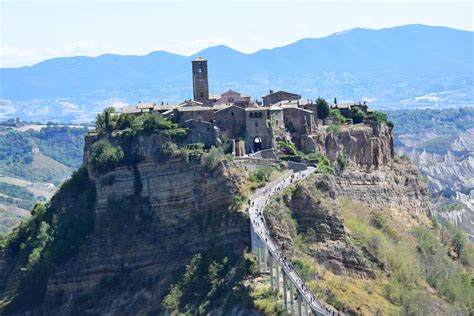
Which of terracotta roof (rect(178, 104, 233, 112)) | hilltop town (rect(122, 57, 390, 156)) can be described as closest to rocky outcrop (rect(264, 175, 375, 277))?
hilltop town (rect(122, 57, 390, 156))

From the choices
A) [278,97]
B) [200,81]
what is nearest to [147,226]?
[200,81]

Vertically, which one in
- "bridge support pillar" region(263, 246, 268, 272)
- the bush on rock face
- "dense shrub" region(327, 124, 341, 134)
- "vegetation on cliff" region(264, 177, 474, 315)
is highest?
"dense shrub" region(327, 124, 341, 134)

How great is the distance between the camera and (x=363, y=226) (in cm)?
6938

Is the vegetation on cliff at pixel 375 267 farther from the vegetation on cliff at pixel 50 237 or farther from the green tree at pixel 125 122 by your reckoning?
the vegetation on cliff at pixel 50 237

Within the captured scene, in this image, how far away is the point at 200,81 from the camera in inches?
3201

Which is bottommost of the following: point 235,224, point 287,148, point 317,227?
point 317,227

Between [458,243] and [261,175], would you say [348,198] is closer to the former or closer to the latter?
[261,175]

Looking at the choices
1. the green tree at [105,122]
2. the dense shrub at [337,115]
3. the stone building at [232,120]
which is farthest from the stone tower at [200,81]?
the dense shrub at [337,115]

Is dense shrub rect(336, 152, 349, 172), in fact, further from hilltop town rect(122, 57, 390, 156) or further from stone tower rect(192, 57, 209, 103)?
stone tower rect(192, 57, 209, 103)

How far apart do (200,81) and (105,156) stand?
1154 centimetres

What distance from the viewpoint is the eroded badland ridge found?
60781 mm

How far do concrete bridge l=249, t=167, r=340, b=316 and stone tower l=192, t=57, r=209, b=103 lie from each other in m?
17.4

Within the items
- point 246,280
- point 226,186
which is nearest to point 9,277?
point 226,186

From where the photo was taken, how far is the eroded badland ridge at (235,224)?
60781mm
